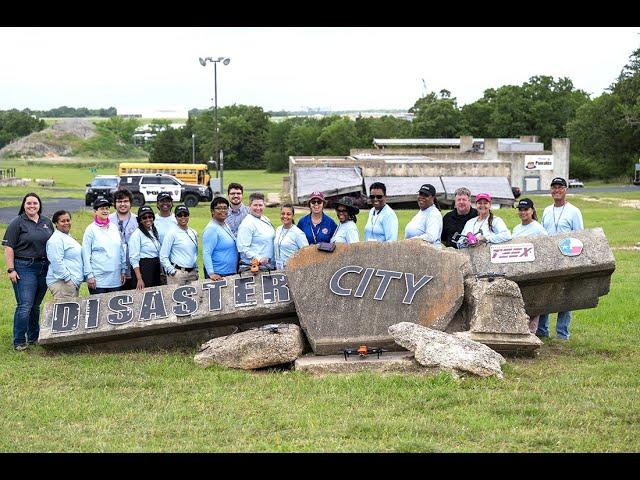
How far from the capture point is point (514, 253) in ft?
35.7

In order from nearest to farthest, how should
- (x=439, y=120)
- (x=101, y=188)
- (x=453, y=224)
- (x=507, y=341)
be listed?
1. (x=507, y=341)
2. (x=453, y=224)
3. (x=101, y=188)
4. (x=439, y=120)

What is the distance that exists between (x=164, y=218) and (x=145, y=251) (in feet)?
1.64

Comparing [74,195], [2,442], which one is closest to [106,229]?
[2,442]

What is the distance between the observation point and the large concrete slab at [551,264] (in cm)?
1080

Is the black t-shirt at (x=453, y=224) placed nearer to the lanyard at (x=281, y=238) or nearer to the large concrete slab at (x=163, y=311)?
the lanyard at (x=281, y=238)

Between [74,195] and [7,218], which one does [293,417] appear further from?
[74,195]

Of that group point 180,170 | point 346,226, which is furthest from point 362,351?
point 180,170

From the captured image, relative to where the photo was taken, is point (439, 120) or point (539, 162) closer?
point (539, 162)

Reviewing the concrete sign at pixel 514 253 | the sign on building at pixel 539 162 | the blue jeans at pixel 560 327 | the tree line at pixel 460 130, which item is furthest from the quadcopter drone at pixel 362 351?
the tree line at pixel 460 130

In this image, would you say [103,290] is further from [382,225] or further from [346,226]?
[382,225]

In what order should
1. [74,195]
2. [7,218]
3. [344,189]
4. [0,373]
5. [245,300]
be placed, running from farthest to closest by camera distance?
1. [74,195]
2. [344,189]
3. [7,218]
4. [245,300]
5. [0,373]

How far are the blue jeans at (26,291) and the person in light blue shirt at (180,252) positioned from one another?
145 centimetres

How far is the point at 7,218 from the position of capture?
3303 centimetres

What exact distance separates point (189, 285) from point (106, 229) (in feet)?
3.85
